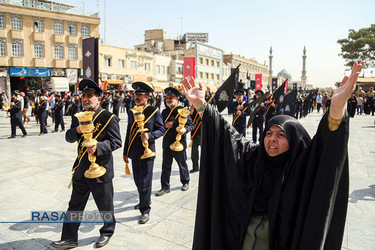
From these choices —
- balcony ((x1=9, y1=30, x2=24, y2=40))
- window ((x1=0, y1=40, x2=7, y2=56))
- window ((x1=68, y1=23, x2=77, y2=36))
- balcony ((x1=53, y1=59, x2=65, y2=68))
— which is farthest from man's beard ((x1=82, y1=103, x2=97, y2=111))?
window ((x1=68, y1=23, x2=77, y2=36))

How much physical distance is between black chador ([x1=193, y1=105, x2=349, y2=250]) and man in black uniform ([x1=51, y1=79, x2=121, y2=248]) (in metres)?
1.59

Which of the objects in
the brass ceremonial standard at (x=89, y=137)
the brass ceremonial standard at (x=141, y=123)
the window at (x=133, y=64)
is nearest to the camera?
the brass ceremonial standard at (x=89, y=137)

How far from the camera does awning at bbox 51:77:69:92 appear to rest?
31175 millimetres

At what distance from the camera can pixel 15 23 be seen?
100 ft

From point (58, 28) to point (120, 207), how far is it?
3430 cm

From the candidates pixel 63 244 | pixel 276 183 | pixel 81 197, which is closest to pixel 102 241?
pixel 63 244

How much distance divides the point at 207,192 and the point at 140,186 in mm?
2079

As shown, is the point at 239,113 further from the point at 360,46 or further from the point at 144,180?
the point at 360,46

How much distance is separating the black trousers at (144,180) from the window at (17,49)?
109 ft

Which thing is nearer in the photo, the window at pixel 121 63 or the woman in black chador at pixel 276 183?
the woman in black chador at pixel 276 183

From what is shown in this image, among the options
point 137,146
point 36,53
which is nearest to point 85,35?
point 36,53

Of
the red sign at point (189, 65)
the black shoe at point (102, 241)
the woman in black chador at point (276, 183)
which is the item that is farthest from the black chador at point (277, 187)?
the red sign at point (189, 65)

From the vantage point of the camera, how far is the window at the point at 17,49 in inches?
1201

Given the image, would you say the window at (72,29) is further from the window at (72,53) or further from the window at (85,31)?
the window at (72,53)
